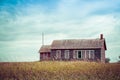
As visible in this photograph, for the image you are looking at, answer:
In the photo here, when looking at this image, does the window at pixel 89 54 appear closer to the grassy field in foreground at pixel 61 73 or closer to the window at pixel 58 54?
the window at pixel 58 54

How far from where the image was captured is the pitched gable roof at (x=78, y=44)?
24.2 metres

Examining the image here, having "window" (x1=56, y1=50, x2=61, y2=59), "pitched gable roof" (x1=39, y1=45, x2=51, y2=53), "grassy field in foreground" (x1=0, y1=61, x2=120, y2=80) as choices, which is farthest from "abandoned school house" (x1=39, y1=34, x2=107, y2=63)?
"grassy field in foreground" (x1=0, y1=61, x2=120, y2=80)

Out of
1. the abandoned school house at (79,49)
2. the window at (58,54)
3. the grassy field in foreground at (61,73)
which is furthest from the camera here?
the window at (58,54)

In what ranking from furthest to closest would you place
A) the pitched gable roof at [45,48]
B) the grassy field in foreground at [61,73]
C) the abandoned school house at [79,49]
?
the pitched gable roof at [45,48], the abandoned school house at [79,49], the grassy field in foreground at [61,73]

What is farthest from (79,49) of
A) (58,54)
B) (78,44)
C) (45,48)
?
(45,48)

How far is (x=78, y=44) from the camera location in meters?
25.0

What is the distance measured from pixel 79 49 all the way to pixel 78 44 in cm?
67

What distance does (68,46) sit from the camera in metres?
25.0

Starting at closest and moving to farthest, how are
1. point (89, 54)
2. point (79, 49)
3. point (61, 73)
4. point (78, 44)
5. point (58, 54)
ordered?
point (61, 73) < point (89, 54) < point (79, 49) < point (78, 44) < point (58, 54)

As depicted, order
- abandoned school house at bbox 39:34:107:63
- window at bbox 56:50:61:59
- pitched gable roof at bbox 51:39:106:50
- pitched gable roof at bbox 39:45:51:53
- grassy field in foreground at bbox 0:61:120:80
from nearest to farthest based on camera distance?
grassy field in foreground at bbox 0:61:120:80, abandoned school house at bbox 39:34:107:63, pitched gable roof at bbox 51:39:106:50, window at bbox 56:50:61:59, pitched gable roof at bbox 39:45:51:53

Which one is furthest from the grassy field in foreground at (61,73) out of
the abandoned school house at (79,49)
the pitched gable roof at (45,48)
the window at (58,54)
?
the pitched gable roof at (45,48)

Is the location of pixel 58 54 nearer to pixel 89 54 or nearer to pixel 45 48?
Answer: pixel 89 54

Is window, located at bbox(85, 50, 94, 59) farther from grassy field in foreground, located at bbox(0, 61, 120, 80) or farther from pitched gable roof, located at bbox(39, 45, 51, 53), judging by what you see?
grassy field in foreground, located at bbox(0, 61, 120, 80)

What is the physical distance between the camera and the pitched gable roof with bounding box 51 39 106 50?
24219 millimetres
